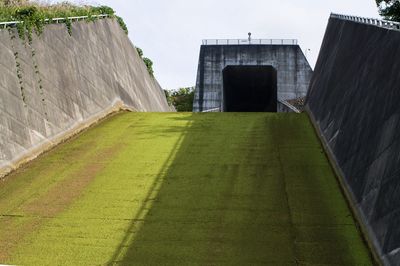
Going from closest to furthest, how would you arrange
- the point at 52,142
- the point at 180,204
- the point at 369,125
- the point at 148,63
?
the point at 369,125 < the point at 180,204 < the point at 52,142 < the point at 148,63

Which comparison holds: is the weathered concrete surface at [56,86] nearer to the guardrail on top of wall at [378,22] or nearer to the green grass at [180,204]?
the green grass at [180,204]

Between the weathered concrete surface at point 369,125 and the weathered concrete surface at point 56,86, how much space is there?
886 cm

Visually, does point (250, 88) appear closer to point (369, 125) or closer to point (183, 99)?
point (183, 99)

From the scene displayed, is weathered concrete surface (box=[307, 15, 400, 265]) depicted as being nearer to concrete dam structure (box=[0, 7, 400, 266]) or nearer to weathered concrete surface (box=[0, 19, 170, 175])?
concrete dam structure (box=[0, 7, 400, 266])

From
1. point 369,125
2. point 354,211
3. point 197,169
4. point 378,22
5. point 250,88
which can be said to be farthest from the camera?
point 250,88

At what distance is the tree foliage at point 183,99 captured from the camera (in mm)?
54750

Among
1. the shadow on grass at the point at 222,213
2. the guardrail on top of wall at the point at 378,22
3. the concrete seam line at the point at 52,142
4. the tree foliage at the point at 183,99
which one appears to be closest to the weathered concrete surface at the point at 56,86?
the concrete seam line at the point at 52,142

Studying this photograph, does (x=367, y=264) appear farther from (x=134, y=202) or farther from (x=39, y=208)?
(x=39, y=208)

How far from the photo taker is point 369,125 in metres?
11.7

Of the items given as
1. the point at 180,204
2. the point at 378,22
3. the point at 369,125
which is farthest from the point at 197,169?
the point at 378,22

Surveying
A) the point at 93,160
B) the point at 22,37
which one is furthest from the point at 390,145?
the point at 22,37

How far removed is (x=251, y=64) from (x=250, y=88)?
22.0 ft

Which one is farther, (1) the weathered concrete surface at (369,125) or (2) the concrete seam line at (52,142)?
(2) the concrete seam line at (52,142)

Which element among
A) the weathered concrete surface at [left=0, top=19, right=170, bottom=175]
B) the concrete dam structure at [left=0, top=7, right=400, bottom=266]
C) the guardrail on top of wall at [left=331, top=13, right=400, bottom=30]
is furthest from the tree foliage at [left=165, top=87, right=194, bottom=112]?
the guardrail on top of wall at [left=331, top=13, right=400, bottom=30]
